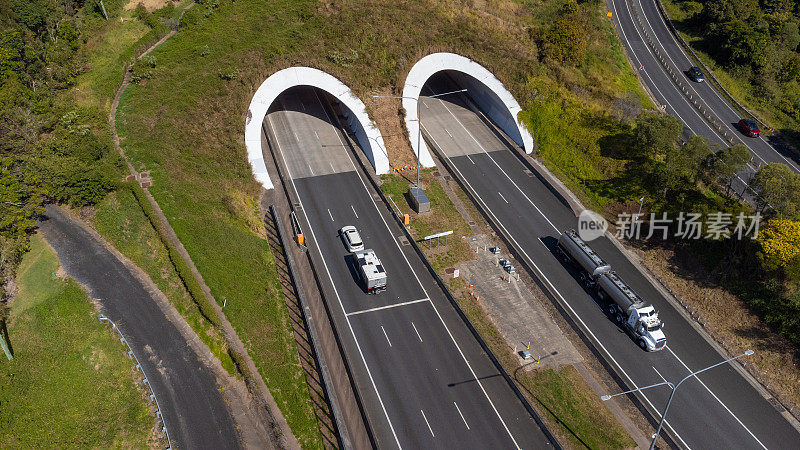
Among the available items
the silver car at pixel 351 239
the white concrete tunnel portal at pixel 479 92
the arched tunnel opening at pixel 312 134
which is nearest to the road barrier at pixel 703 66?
the white concrete tunnel portal at pixel 479 92

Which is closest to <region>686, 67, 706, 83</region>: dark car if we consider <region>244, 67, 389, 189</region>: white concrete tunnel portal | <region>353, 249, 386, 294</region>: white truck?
<region>244, 67, 389, 189</region>: white concrete tunnel portal

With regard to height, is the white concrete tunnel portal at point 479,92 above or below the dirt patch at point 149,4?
below

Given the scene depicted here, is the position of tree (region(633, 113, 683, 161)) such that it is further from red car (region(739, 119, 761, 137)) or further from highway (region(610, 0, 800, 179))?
red car (region(739, 119, 761, 137))

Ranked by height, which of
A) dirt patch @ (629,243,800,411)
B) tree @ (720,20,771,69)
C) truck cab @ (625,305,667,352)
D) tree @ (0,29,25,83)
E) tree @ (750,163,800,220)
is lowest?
dirt patch @ (629,243,800,411)

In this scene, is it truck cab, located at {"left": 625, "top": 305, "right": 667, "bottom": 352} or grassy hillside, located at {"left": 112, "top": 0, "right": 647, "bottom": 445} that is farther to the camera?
grassy hillside, located at {"left": 112, "top": 0, "right": 647, "bottom": 445}

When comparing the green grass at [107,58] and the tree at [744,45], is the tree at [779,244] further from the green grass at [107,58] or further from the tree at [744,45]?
the green grass at [107,58]

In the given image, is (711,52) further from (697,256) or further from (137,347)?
(137,347)

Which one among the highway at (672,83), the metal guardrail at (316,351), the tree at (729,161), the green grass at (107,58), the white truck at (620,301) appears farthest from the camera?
the highway at (672,83)
